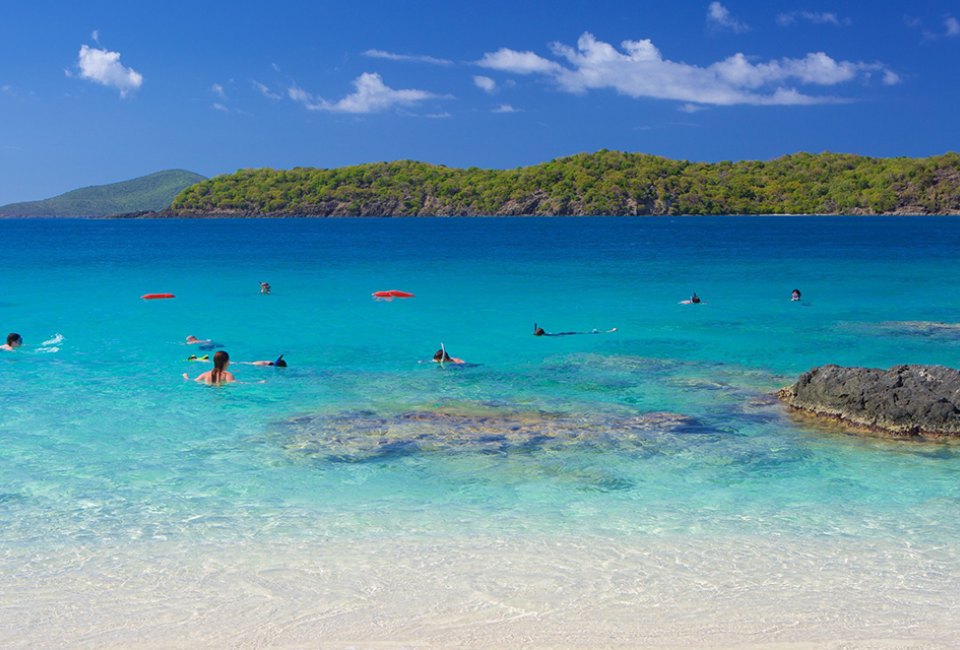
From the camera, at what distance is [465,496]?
1223 centimetres

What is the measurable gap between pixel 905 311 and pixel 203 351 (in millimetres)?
26057

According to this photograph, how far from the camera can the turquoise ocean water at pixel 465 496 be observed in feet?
28.2

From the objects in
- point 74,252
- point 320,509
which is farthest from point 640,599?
point 74,252

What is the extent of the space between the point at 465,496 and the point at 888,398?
27.0ft

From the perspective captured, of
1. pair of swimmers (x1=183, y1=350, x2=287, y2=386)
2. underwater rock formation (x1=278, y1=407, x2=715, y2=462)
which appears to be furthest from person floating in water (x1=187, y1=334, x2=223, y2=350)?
underwater rock formation (x1=278, y1=407, x2=715, y2=462)

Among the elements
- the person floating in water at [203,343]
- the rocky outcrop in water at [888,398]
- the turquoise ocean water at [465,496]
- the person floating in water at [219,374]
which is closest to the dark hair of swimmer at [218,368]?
the person floating in water at [219,374]

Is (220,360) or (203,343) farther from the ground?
(220,360)

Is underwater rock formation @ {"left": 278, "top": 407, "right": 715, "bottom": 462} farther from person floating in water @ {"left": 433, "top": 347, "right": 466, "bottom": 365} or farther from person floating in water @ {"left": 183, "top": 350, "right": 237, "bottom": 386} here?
person floating in water @ {"left": 433, "top": 347, "right": 466, "bottom": 365}

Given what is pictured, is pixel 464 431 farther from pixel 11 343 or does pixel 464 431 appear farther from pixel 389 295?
pixel 389 295

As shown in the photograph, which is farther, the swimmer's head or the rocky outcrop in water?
the swimmer's head

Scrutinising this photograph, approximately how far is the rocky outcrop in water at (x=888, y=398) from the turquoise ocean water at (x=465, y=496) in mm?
781

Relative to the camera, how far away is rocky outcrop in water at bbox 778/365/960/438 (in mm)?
15305

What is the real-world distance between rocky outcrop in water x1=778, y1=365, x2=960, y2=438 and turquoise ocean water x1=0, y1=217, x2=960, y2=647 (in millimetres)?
781

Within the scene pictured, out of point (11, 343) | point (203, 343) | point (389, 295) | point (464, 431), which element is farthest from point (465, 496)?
point (389, 295)
